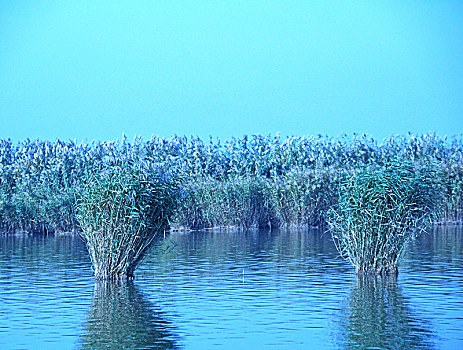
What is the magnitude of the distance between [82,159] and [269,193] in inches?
613

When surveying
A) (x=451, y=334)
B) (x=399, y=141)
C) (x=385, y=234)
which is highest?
(x=399, y=141)

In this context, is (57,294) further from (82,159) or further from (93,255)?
(82,159)

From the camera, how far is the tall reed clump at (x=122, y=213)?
1881cm

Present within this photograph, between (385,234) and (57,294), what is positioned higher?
Answer: (385,234)

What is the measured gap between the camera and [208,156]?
2073 inches

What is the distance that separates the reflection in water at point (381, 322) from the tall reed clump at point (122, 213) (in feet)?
15.9

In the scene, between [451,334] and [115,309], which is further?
[115,309]

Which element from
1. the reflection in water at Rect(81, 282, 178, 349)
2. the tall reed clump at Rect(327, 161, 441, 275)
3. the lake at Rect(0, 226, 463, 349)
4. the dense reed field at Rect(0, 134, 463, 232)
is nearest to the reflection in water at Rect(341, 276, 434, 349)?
the lake at Rect(0, 226, 463, 349)

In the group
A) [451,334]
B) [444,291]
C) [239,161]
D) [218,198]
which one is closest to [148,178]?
[444,291]

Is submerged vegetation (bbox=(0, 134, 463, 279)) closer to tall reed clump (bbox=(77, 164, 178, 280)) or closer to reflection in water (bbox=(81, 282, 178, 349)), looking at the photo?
tall reed clump (bbox=(77, 164, 178, 280))

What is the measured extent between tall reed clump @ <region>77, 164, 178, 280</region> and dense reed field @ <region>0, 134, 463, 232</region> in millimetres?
8866

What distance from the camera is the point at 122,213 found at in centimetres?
1884

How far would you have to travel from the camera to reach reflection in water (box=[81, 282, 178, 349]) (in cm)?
1252

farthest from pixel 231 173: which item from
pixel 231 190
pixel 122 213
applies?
pixel 122 213
